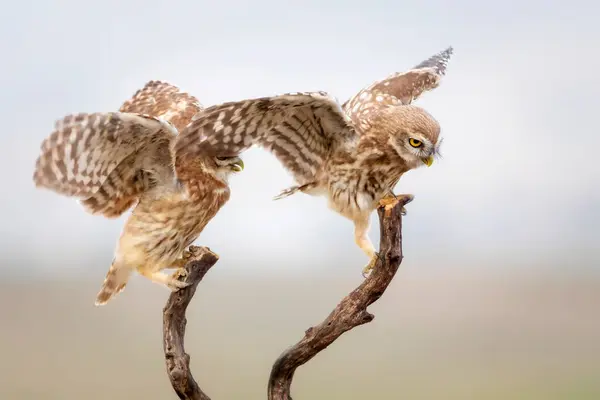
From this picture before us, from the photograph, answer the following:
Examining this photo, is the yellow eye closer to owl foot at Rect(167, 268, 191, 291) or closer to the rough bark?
the rough bark

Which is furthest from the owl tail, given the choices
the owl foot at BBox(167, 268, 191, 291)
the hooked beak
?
the hooked beak

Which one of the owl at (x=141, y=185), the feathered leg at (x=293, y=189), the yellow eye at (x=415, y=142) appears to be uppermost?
the yellow eye at (x=415, y=142)

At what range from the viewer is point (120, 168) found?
12.3 feet

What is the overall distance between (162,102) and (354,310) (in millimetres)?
1432

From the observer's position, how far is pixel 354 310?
394 centimetres

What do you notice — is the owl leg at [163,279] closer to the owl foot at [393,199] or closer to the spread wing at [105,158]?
the spread wing at [105,158]

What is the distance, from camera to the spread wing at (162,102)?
4.20 metres

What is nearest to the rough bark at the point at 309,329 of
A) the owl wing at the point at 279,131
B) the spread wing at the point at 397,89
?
the owl wing at the point at 279,131

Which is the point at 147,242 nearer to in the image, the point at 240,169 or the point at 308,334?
the point at 240,169

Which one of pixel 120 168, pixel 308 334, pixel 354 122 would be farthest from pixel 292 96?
pixel 308 334

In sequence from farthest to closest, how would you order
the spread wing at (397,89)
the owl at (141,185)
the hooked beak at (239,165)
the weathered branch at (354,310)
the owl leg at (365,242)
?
the spread wing at (397,89) → the owl leg at (365,242) → the weathered branch at (354,310) → the hooked beak at (239,165) → the owl at (141,185)

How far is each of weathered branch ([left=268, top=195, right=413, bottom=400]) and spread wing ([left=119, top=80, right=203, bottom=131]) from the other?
1102 mm

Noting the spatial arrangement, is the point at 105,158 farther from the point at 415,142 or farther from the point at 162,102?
the point at 415,142

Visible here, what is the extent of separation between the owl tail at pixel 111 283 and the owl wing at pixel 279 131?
0.57 meters
